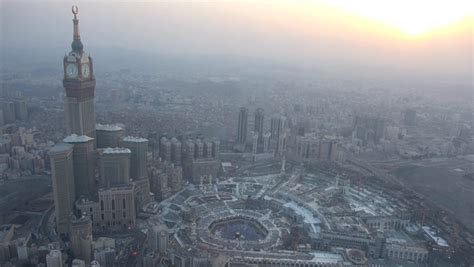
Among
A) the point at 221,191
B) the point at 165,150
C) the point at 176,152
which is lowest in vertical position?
the point at 221,191

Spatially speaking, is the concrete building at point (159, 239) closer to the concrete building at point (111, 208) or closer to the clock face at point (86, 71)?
the concrete building at point (111, 208)

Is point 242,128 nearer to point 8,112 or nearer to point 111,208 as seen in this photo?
point 111,208

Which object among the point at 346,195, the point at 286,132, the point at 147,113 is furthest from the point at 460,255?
the point at 147,113

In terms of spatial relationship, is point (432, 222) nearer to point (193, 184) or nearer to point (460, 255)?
point (460, 255)

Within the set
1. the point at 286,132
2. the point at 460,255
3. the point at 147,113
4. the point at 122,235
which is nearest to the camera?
the point at 460,255

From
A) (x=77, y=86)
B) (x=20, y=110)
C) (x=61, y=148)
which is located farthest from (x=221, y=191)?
(x=20, y=110)

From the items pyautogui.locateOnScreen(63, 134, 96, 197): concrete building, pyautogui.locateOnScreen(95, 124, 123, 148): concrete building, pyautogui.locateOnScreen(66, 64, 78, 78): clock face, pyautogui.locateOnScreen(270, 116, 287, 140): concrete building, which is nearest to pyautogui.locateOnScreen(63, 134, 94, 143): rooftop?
pyautogui.locateOnScreen(63, 134, 96, 197): concrete building

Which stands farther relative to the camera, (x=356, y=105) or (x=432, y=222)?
(x=356, y=105)
